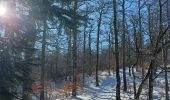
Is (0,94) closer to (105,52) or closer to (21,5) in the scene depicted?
(21,5)

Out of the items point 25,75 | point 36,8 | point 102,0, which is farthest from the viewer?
point 102,0

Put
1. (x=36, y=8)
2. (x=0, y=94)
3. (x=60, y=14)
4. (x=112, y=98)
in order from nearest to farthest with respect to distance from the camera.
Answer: (x=0, y=94) < (x=60, y=14) < (x=36, y=8) < (x=112, y=98)

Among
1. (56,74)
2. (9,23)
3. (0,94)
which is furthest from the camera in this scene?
(56,74)

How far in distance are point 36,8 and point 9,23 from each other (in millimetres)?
4836

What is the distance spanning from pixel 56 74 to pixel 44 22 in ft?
161

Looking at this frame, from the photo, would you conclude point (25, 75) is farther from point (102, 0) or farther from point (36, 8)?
point (102, 0)

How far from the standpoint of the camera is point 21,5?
1506cm

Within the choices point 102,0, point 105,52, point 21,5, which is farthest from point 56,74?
point 21,5

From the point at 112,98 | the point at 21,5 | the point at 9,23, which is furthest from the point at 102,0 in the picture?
the point at 9,23

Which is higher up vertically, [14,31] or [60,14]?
[60,14]

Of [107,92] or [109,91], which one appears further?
[109,91]

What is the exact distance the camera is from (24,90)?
9586 mm

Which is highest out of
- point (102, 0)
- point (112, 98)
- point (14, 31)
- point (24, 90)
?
point (102, 0)

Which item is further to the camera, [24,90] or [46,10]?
[46,10]
